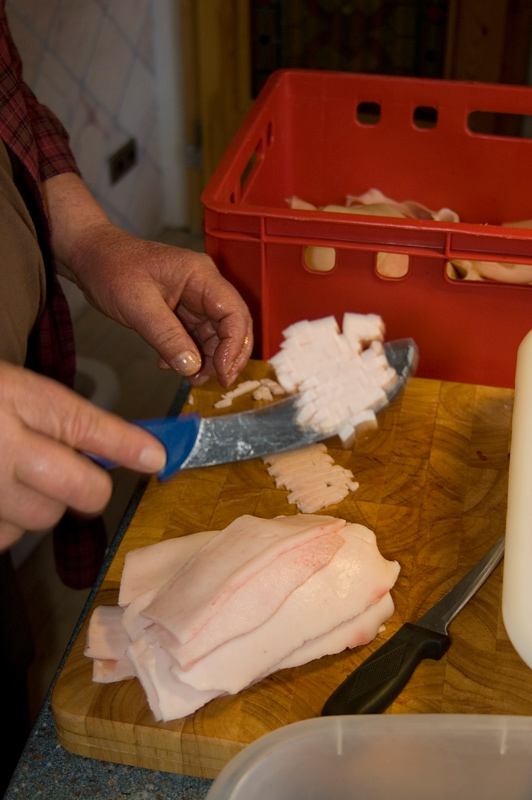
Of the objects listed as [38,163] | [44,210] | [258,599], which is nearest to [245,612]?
[258,599]

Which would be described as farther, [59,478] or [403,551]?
[403,551]

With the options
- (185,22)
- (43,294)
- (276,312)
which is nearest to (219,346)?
(276,312)

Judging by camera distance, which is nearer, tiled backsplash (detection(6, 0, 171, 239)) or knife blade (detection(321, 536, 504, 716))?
knife blade (detection(321, 536, 504, 716))

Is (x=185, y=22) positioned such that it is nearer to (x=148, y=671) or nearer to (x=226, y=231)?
(x=226, y=231)

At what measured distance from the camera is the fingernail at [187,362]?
114 cm

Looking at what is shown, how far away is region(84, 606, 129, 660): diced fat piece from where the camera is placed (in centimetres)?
89

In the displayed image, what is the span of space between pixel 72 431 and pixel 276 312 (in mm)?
614

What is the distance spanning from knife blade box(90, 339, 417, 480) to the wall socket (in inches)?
68.8

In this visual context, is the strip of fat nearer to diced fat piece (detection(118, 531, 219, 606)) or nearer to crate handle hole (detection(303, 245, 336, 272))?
diced fat piece (detection(118, 531, 219, 606))

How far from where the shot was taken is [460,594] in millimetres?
940

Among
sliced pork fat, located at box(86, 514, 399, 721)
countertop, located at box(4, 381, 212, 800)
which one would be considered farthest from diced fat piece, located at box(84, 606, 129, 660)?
countertop, located at box(4, 381, 212, 800)

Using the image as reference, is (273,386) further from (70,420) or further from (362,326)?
(70,420)

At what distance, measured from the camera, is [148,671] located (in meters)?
0.85

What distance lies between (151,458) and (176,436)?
30 centimetres
